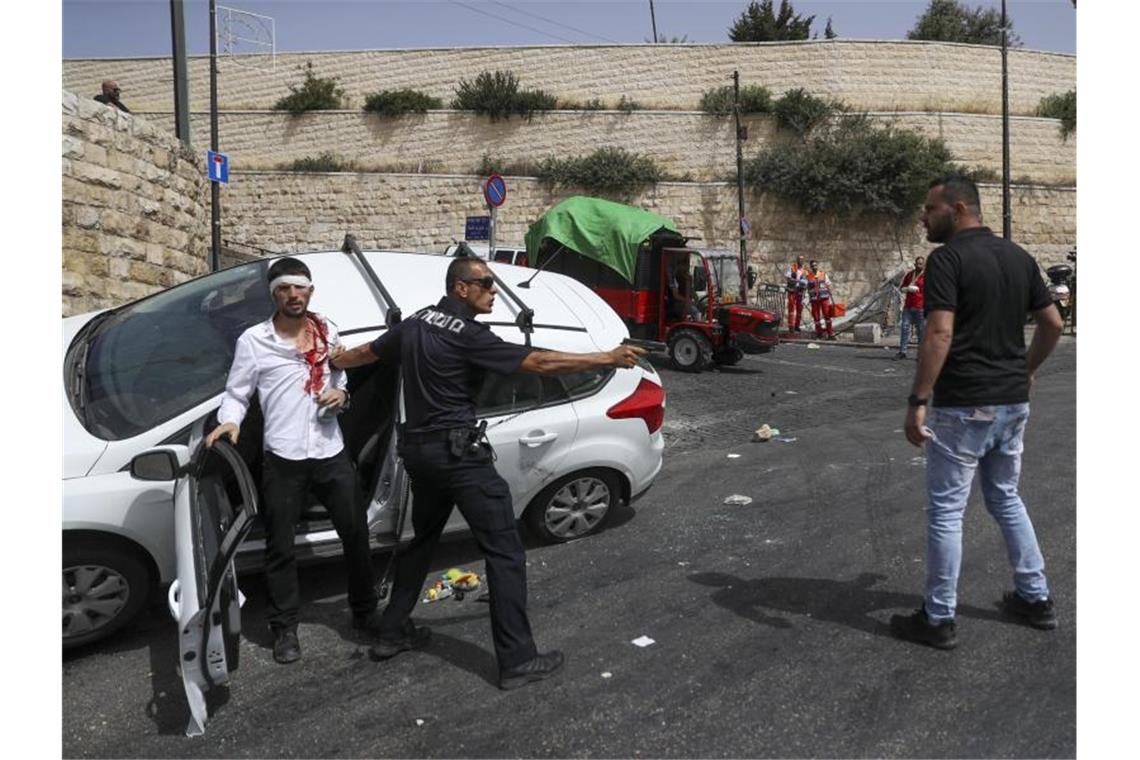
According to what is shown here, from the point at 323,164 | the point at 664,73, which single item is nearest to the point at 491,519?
the point at 664,73

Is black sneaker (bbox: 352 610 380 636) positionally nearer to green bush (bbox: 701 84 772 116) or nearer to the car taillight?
the car taillight

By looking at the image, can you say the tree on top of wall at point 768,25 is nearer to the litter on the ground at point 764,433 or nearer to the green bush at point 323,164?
the green bush at point 323,164

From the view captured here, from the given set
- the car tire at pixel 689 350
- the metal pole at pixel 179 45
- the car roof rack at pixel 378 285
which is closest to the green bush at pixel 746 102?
the car tire at pixel 689 350

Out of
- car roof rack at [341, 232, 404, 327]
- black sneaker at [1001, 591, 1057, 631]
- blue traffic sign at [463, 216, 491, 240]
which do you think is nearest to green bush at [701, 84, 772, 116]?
blue traffic sign at [463, 216, 491, 240]

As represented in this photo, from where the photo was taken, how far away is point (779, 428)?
29.7ft

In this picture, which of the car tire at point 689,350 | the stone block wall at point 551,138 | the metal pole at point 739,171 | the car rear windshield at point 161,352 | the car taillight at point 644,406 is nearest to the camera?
the car rear windshield at point 161,352

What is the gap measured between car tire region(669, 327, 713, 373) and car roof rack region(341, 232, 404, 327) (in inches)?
358

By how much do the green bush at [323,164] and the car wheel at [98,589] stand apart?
94.8 ft

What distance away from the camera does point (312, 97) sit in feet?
105

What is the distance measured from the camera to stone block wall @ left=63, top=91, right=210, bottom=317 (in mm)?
9242

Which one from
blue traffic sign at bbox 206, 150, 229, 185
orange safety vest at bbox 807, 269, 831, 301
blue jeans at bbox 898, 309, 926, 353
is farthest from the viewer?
orange safety vest at bbox 807, 269, 831, 301

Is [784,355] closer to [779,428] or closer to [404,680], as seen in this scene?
[779,428]

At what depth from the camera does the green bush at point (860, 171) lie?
85.3 feet

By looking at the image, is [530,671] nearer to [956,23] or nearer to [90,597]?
[90,597]
